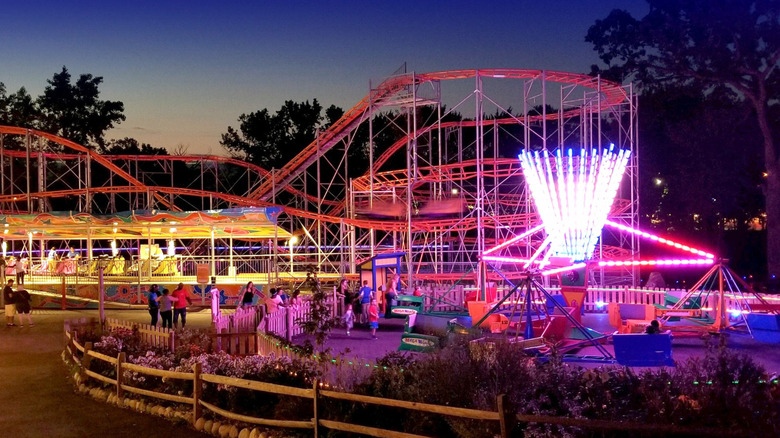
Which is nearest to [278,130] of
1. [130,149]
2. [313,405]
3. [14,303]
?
[130,149]

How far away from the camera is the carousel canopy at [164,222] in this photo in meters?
24.9

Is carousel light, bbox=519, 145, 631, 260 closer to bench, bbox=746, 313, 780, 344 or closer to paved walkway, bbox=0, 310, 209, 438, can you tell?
bench, bbox=746, 313, 780, 344

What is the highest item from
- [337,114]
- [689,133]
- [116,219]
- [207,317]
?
[337,114]

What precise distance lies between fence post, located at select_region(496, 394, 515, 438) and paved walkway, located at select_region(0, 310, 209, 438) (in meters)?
4.42

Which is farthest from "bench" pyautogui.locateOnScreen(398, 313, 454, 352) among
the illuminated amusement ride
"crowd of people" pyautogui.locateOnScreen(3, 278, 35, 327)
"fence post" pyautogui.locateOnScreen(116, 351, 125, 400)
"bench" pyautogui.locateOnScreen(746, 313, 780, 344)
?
"crowd of people" pyautogui.locateOnScreen(3, 278, 35, 327)

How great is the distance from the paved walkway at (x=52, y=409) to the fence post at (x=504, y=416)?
4.42 metres

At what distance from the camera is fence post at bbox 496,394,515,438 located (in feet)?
20.6

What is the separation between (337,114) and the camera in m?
57.1

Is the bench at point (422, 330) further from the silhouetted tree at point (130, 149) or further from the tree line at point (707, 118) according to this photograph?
the silhouetted tree at point (130, 149)

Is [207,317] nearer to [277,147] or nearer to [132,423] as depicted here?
[132,423]

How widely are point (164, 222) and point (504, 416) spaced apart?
2188cm

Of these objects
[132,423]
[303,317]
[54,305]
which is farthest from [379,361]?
[54,305]

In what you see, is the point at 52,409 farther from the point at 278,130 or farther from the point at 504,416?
the point at 278,130

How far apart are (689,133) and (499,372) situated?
3507cm
